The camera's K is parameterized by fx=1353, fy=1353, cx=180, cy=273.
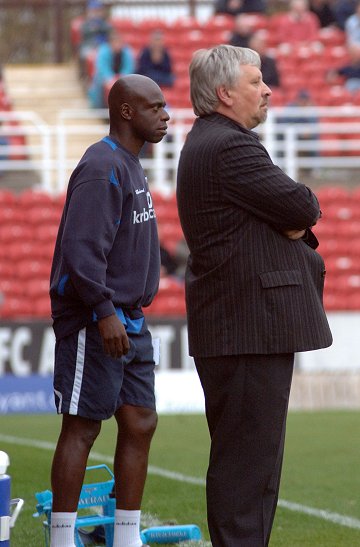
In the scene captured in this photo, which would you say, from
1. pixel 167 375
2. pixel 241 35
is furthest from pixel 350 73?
pixel 167 375

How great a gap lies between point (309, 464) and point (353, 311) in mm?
7061

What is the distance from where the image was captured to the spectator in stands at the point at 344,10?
22734mm

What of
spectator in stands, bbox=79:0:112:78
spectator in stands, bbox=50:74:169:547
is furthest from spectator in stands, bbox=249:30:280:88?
spectator in stands, bbox=50:74:169:547

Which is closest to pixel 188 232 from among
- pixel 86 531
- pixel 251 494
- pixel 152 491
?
pixel 251 494

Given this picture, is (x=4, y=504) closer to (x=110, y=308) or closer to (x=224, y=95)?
(x=110, y=308)

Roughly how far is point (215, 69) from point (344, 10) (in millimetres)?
18171

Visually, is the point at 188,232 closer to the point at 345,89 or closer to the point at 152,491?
the point at 152,491

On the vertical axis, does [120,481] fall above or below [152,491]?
above

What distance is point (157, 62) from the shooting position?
65.1 feet

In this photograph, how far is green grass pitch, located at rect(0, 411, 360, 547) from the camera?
6.74 meters

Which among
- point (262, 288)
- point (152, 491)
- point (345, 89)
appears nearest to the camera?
point (262, 288)

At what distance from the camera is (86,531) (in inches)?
254

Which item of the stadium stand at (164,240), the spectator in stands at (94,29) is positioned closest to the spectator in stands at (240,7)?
the spectator in stands at (94,29)

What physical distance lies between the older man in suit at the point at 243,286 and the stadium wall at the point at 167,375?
345 inches
